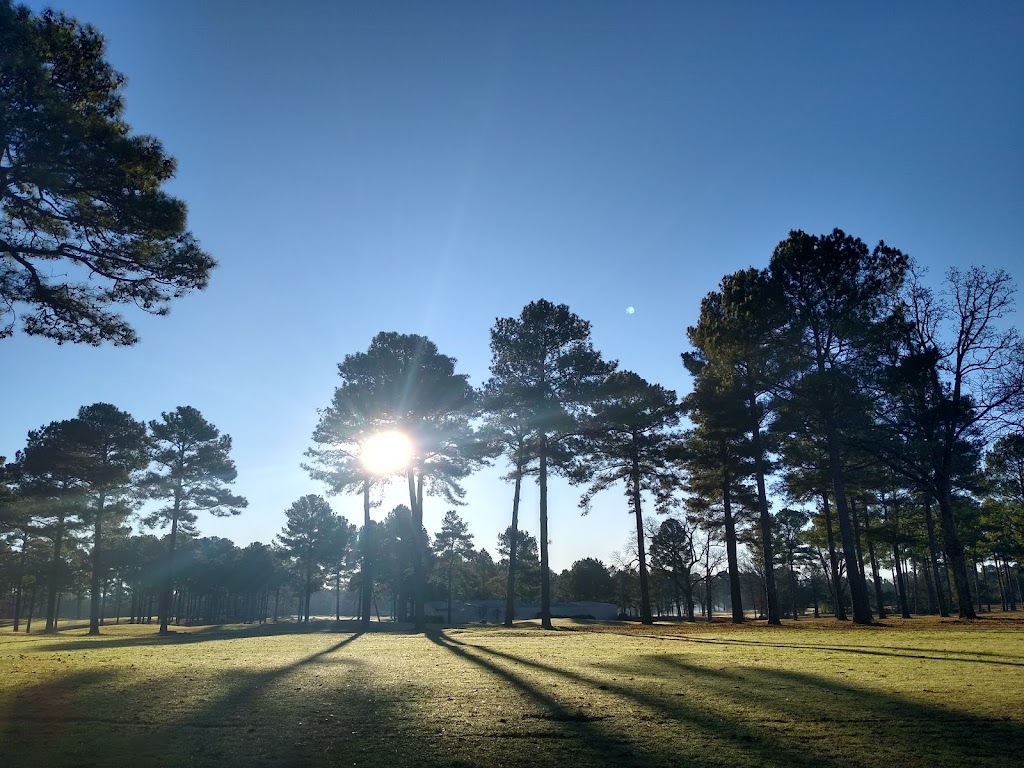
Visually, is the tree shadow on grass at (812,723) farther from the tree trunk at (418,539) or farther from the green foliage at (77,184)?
the tree trunk at (418,539)

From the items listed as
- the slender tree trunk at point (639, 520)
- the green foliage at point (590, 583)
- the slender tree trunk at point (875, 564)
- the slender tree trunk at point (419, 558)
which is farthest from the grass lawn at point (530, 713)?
the green foliage at point (590, 583)

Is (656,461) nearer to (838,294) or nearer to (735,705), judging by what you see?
(838,294)

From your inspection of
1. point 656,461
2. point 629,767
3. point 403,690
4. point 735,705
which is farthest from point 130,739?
point 656,461

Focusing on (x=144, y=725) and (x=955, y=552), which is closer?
(x=144, y=725)

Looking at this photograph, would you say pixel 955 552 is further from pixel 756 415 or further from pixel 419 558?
pixel 419 558

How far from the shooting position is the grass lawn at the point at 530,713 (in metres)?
6.41

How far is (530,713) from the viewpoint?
820cm

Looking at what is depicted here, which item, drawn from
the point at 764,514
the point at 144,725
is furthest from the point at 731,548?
the point at 144,725

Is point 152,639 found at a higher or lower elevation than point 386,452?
lower

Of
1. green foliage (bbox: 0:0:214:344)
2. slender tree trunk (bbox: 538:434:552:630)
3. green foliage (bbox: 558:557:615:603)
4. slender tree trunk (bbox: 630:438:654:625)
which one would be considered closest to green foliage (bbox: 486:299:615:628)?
slender tree trunk (bbox: 538:434:552:630)

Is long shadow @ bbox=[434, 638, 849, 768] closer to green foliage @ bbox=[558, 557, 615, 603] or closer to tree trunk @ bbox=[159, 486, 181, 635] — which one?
tree trunk @ bbox=[159, 486, 181, 635]

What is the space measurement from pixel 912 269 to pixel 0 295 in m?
31.3

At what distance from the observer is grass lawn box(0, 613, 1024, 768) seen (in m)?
6.41

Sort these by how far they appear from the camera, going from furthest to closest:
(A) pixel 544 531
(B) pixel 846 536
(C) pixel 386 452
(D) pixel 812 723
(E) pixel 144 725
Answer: (C) pixel 386 452 < (A) pixel 544 531 < (B) pixel 846 536 < (E) pixel 144 725 < (D) pixel 812 723
